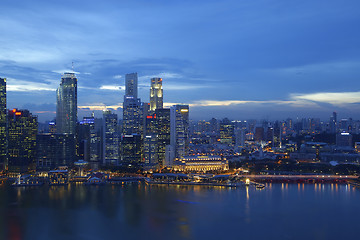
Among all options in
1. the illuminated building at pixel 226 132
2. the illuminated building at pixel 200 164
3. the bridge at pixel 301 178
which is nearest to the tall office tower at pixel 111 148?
the illuminated building at pixel 200 164

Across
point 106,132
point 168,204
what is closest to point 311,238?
point 168,204

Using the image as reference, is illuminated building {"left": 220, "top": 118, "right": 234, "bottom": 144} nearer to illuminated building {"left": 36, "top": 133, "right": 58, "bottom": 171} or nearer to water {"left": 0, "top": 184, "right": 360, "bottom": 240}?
illuminated building {"left": 36, "top": 133, "right": 58, "bottom": 171}

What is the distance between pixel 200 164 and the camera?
2125cm

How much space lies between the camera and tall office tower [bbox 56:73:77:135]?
26.9 m

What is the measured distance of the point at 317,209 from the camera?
11930mm

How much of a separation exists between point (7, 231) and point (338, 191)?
11401mm

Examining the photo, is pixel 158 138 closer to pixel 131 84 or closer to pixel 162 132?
pixel 162 132

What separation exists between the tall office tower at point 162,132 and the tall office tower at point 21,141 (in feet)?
22.5

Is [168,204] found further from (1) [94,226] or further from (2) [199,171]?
(2) [199,171]

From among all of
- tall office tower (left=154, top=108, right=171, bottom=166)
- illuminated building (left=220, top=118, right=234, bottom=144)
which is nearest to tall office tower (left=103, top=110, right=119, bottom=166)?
tall office tower (left=154, top=108, right=171, bottom=166)

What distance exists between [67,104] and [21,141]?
233 inches

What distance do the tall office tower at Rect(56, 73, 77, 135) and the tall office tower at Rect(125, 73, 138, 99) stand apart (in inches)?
205

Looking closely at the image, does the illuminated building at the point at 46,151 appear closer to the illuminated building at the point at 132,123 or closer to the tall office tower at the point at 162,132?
the illuminated building at the point at 132,123

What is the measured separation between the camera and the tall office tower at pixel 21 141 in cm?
2005
